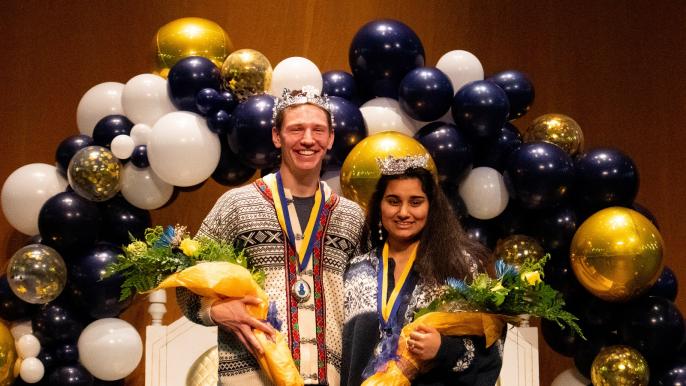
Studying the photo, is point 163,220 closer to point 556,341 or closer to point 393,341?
point 556,341

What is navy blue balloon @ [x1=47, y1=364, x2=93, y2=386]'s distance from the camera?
5082mm

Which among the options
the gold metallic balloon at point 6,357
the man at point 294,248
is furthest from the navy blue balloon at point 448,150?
the gold metallic balloon at point 6,357

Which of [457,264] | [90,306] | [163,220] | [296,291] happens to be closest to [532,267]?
[457,264]

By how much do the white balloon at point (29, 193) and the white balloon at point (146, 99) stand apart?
0.53m

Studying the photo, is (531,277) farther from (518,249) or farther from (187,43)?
(187,43)

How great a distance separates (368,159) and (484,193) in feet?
2.36

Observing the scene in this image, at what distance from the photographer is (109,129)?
5.27 meters

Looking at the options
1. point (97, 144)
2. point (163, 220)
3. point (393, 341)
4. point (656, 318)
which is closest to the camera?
point (393, 341)

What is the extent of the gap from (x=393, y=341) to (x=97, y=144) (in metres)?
2.89

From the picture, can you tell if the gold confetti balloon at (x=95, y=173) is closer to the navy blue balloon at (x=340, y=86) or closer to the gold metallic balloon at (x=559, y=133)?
the navy blue balloon at (x=340, y=86)

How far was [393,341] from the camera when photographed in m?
2.90

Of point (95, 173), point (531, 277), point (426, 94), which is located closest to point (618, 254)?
point (426, 94)

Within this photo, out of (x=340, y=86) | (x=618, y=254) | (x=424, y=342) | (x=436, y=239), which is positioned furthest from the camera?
(x=340, y=86)

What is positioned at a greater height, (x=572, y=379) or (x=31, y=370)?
(x=31, y=370)
